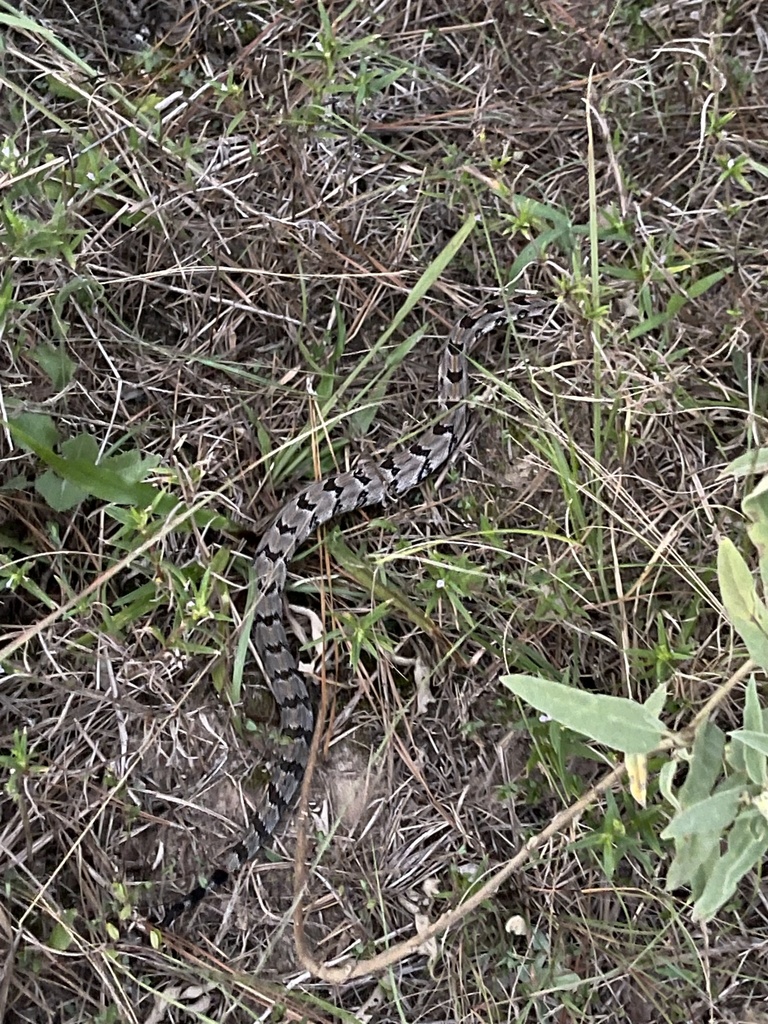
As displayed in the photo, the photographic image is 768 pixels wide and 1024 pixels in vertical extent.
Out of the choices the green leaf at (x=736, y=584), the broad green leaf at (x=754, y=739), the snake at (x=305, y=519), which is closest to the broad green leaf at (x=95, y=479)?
the snake at (x=305, y=519)

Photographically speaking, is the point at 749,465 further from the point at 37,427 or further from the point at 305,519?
the point at 37,427

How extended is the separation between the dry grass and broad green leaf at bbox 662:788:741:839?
33.8 inches

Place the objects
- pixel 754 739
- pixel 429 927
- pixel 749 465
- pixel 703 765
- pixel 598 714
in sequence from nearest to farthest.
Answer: pixel 754 739 < pixel 598 714 < pixel 703 765 < pixel 749 465 < pixel 429 927

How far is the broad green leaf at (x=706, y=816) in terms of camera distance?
202 centimetres

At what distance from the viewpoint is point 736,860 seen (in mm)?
2123

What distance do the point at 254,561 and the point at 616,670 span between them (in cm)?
149

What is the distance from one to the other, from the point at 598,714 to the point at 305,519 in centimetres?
169

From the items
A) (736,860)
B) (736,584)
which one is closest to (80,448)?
(736,584)

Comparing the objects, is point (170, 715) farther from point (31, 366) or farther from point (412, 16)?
point (412, 16)

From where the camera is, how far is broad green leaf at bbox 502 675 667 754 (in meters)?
2.05

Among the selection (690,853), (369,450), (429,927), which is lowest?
(429,927)

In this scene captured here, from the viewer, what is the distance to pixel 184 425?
3490mm

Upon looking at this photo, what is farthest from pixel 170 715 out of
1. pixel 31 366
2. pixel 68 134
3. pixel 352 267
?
pixel 68 134

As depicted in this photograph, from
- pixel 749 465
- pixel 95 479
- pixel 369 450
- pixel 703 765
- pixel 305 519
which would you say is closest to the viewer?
pixel 703 765
